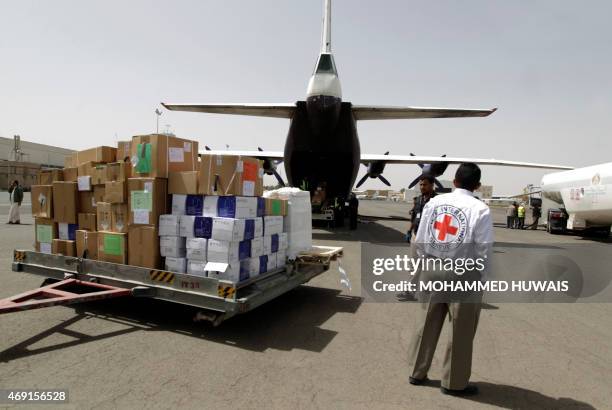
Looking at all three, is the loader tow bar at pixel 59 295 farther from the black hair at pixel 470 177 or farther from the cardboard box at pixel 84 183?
the black hair at pixel 470 177

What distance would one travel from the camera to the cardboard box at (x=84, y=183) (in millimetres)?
5074

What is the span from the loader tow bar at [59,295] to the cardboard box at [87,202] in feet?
3.14

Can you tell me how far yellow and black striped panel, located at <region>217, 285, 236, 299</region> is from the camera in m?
3.84

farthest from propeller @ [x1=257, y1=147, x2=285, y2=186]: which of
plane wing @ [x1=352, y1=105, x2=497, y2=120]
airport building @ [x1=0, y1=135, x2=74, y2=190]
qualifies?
airport building @ [x1=0, y1=135, x2=74, y2=190]

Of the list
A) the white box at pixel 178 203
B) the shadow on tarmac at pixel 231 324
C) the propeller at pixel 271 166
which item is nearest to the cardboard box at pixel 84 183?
the white box at pixel 178 203

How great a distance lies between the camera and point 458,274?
3102mm

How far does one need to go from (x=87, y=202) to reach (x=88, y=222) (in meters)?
0.32

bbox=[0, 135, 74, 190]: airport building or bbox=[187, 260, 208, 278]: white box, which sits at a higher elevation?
bbox=[0, 135, 74, 190]: airport building

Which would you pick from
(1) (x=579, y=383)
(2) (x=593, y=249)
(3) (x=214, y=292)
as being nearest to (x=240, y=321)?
(3) (x=214, y=292)

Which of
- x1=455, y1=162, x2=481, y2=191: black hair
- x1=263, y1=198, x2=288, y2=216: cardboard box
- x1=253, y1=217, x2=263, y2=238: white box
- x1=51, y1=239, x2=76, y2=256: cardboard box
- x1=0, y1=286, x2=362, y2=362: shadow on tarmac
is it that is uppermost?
x1=455, y1=162, x2=481, y2=191: black hair

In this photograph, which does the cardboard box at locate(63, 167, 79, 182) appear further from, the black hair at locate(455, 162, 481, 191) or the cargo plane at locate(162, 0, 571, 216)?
the cargo plane at locate(162, 0, 571, 216)

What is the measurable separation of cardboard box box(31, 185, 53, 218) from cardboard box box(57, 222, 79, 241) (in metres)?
0.24

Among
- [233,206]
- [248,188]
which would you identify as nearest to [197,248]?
[233,206]

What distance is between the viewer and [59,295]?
420 centimetres
